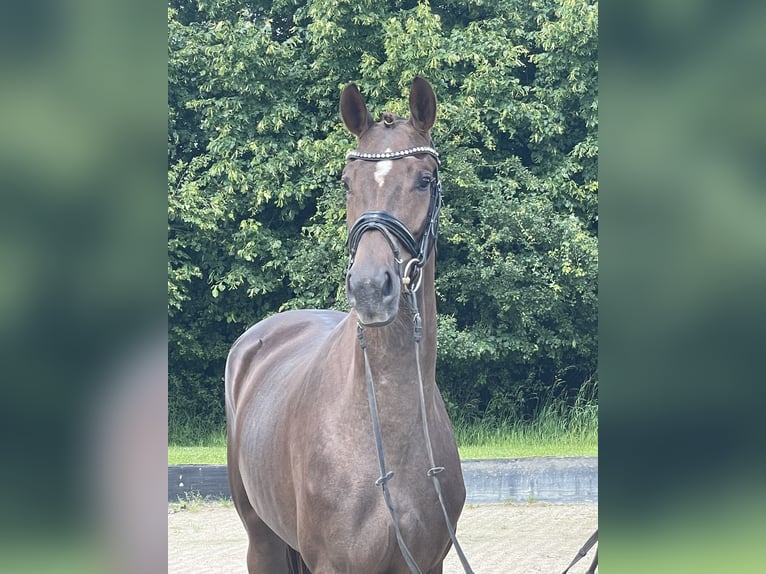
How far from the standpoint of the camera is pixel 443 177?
1393cm

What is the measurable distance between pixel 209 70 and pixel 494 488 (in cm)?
905

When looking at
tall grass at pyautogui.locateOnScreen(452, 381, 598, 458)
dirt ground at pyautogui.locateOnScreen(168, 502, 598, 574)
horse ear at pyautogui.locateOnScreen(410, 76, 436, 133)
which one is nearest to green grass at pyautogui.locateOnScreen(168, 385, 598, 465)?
tall grass at pyautogui.locateOnScreen(452, 381, 598, 458)

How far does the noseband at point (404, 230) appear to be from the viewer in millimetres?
2768

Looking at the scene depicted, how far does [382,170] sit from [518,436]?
420 inches

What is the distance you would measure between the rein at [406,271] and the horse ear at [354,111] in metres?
0.17

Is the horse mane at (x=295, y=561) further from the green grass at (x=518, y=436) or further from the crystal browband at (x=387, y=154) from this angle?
the green grass at (x=518, y=436)

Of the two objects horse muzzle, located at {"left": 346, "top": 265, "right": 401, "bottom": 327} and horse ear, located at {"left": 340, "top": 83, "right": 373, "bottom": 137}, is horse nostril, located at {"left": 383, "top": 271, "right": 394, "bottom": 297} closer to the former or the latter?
horse muzzle, located at {"left": 346, "top": 265, "right": 401, "bottom": 327}

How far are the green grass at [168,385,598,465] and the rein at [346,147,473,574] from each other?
7.06 m
